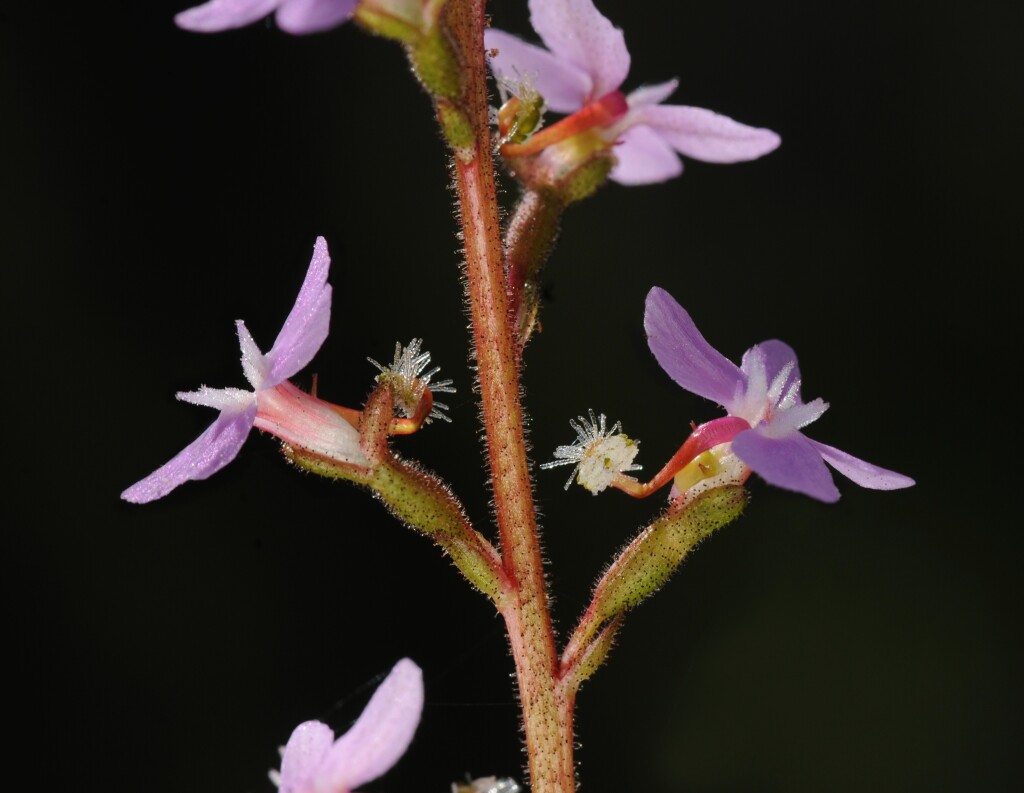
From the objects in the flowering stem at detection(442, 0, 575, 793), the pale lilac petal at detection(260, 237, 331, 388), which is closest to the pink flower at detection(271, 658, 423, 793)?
the flowering stem at detection(442, 0, 575, 793)

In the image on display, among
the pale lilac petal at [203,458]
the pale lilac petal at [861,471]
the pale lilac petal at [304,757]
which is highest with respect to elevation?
the pale lilac petal at [203,458]

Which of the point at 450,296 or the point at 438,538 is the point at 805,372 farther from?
the point at 438,538

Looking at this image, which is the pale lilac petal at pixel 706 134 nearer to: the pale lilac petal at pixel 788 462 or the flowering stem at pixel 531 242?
the flowering stem at pixel 531 242

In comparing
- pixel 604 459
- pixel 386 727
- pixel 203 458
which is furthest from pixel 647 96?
pixel 386 727

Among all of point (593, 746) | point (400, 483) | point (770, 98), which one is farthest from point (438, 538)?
point (770, 98)

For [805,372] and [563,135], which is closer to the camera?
[563,135]

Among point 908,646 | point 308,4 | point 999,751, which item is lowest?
point 999,751

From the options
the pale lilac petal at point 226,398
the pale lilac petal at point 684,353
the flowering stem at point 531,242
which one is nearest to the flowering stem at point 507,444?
the flowering stem at point 531,242

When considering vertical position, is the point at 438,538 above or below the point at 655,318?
Result: below
